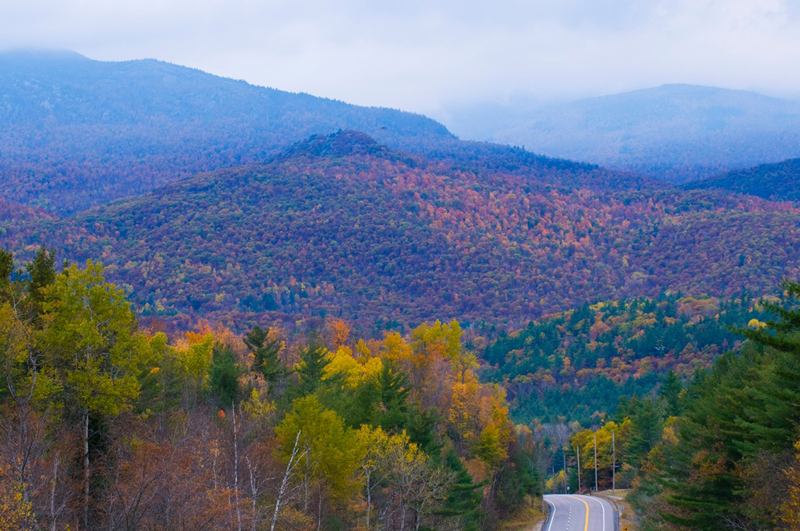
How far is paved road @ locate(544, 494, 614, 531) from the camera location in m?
47.8

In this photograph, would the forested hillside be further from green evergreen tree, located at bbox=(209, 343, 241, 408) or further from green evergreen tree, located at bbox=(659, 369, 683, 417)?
green evergreen tree, located at bbox=(209, 343, 241, 408)

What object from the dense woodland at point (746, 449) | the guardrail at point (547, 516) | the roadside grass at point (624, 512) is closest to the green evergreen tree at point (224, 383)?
the guardrail at point (547, 516)

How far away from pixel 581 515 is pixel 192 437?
32618 mm

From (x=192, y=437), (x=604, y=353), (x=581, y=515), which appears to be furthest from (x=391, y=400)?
(x=604, y=353)

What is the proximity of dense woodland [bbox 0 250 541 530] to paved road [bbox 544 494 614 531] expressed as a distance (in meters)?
4.46

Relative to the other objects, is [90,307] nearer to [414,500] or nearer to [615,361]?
[414,500]

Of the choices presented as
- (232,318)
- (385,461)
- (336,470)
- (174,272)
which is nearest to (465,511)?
(385,461)

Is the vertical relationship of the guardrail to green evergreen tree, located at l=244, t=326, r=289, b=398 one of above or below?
below

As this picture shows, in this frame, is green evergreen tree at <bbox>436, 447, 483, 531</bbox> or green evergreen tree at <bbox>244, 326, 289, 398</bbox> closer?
green evergreen tree at <bbox>436, 447, 483, 531</bbox>

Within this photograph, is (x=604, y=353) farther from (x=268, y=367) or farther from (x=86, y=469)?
(x=86, y=469)

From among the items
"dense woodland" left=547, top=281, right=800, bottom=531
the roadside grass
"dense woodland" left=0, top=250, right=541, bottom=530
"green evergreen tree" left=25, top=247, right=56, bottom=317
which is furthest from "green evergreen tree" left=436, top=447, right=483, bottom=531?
"green evergreen tree" left=25, top=247, right=56, bottom=317

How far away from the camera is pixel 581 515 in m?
52.7

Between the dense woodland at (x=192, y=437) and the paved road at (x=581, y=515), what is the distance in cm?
446

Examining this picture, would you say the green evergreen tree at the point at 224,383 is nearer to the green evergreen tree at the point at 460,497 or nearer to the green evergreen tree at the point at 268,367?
the green evergreen tree at the point at 268,367
